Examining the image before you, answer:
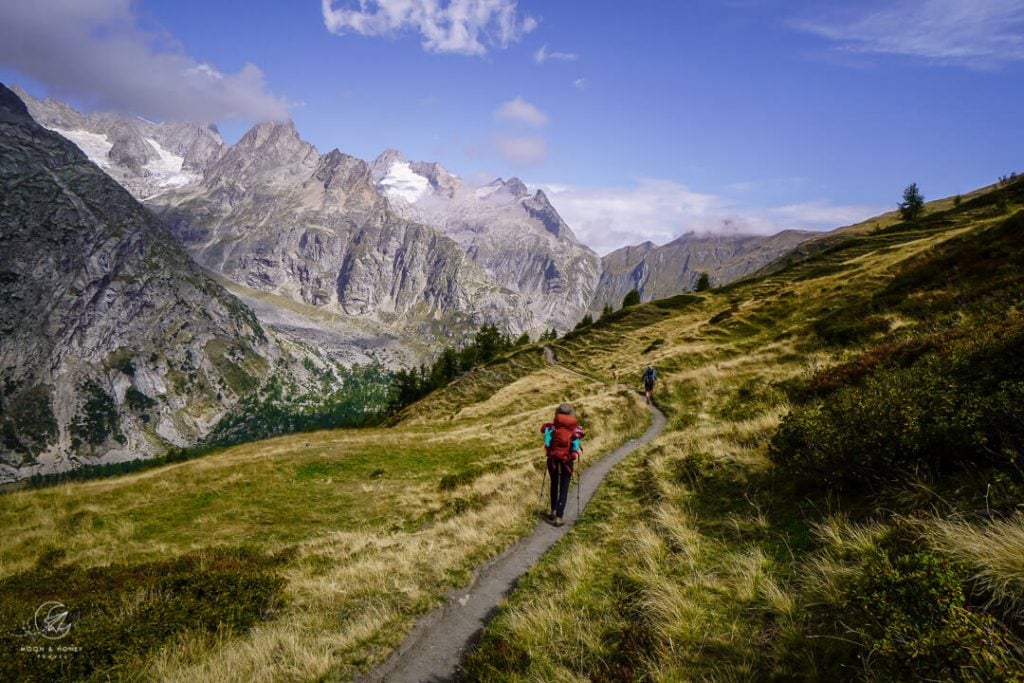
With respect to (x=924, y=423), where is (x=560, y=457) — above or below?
below

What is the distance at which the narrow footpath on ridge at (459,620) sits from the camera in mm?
6703

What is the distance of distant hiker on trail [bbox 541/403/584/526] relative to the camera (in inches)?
474

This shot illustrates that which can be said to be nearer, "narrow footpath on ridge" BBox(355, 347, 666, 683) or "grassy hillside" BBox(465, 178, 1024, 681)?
"grassy hillside" BBox(465, 178, 1024, 681)

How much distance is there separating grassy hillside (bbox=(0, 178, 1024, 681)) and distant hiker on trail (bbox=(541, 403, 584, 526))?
0.81 m

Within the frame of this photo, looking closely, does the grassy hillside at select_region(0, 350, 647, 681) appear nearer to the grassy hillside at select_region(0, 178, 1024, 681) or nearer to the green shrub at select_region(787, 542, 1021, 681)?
the grassy hillside at select_region(0, 178, 1024, 681)

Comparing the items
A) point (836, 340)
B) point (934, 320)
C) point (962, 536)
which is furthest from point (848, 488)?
point (836, 340)

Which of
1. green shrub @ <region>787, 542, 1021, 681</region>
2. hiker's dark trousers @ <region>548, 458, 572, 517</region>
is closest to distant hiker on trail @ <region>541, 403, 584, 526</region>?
hiker's dark trousers @ <region>548, 458, 572, 517</region>

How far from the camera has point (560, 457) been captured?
12.1 m

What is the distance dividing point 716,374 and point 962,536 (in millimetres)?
27514

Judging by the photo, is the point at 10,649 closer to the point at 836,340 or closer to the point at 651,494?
the point at 651,494

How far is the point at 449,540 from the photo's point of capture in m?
11.9

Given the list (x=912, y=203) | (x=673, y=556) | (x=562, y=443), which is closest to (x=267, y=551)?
(x=562, y=443)

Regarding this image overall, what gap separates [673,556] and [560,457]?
4380 mm

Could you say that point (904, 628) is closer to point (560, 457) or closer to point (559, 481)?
point (560, 457)
